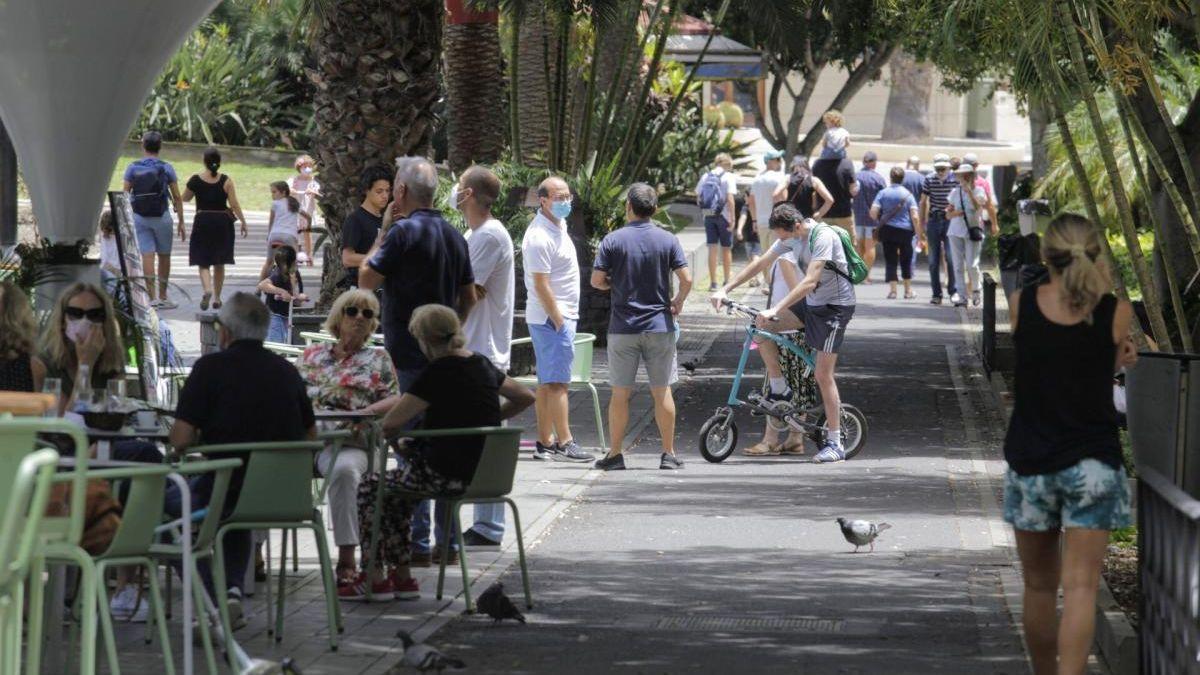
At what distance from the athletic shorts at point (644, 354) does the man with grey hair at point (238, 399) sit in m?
4.97

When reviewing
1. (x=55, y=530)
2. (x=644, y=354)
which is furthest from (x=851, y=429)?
(x=55, y=530)

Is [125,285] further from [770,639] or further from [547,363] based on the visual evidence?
[770,639]

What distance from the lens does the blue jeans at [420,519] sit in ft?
31.5

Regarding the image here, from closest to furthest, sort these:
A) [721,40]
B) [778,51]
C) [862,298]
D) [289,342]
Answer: [289,342] < [778,51] < [862,298] < [721,40]

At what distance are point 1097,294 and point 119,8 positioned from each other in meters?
5.55

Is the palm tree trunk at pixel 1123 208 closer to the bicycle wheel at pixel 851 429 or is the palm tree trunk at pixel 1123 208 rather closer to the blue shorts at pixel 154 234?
the bicycle wheel at pixel 851 429

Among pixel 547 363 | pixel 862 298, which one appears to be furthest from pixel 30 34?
pixel 862 298

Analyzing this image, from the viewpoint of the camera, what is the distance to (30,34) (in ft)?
32.6

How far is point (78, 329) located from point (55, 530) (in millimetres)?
2517

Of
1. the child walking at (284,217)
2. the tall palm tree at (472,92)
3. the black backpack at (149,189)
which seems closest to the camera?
the black backpack at (149,189)

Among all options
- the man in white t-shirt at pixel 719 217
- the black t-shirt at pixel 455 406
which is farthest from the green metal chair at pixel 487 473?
the man in white t-shirt at pixel 719 217

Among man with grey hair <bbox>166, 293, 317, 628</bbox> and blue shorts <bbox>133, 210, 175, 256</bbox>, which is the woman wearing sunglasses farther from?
blue shorts <bbox>133, 210, 175, 256</bbox>

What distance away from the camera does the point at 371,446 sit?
29.4ft

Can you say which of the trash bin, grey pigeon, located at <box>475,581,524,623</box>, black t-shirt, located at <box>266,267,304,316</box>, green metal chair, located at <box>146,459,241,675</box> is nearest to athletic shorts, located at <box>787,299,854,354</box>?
black t-shirt, located at <box>266,267,304,316</box>
